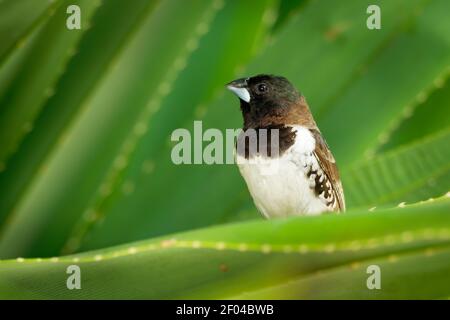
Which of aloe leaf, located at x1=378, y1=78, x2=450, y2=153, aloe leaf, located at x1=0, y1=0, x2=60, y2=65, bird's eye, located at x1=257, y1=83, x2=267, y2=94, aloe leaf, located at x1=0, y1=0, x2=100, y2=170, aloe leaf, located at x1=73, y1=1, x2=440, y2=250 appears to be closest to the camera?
aloe leaf, located at x1=0, y1=0, x2=60, y2=65

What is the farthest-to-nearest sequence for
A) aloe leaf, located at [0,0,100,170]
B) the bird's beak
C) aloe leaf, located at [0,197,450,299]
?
the bird's beak, aloe leaf, located at [0,0,100,170], aloe leaf, located at [0,197,450,299]

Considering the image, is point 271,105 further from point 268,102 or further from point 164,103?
point 164,103

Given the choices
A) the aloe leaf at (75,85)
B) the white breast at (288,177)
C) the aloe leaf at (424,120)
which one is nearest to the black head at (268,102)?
the white breast at (288,177)

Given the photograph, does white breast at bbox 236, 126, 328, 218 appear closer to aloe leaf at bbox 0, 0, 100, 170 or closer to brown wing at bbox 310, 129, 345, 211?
brown wing at bbox 310, 129, 345, 211

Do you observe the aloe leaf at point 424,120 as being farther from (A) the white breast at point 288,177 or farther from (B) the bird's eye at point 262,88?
(B) the bird's eye at point 262,88

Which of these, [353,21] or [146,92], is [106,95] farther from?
[353,21]

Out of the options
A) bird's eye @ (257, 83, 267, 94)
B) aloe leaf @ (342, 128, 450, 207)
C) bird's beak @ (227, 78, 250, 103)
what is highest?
bird's eye @ (257, 83, 267, 94)

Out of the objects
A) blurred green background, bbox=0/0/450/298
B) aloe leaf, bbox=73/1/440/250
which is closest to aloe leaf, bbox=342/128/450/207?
blurred green background, bbox=0/0/450/298
